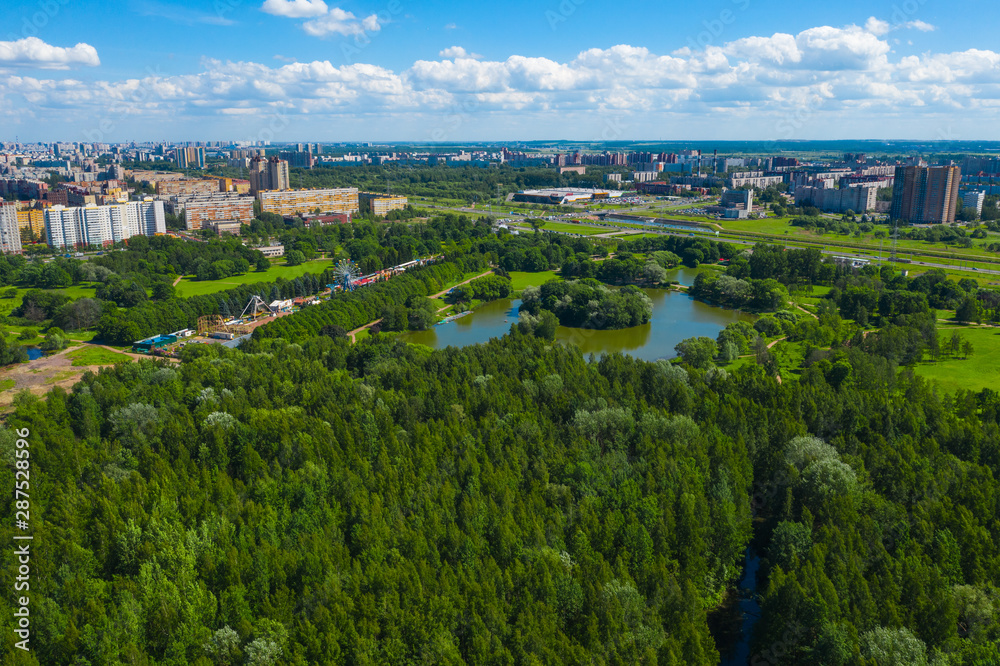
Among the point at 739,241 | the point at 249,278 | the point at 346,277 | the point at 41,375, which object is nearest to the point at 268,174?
the point at 249,278

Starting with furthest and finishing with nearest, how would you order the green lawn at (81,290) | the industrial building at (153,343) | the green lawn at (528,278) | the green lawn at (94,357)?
the green lawn at (528,278) → the green lawn at (81,290) → the industrial building at (153,343) → the green lawn at (94,357)

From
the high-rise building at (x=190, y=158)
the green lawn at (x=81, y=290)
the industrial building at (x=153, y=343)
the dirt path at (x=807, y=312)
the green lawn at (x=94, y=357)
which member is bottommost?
the green lawn at (x=94, y=357)

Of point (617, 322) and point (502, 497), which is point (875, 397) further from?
point (617, 322)

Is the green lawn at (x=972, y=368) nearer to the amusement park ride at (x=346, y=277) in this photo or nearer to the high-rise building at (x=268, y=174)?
the amusement park ride at (x=346, y=277)

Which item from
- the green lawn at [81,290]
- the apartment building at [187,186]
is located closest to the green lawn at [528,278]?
the green lawn at [81,290]

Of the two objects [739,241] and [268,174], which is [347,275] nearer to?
[739,241]

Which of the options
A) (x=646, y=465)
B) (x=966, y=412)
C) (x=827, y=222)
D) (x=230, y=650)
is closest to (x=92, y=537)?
(x=230, y=650)
